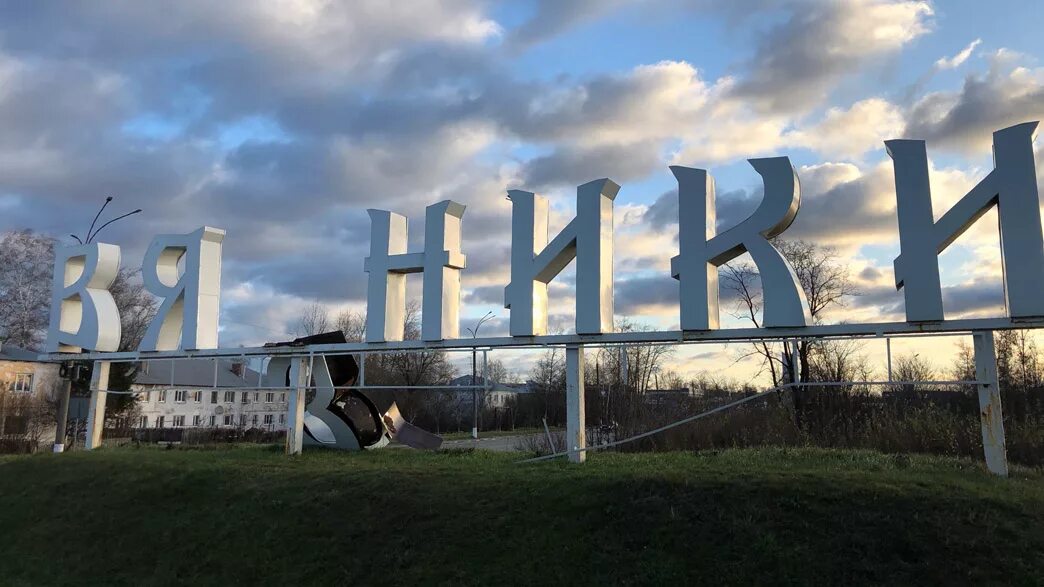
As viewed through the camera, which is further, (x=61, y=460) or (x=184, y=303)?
(x=184, y=303)

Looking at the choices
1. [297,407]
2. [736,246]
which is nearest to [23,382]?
[297,407]

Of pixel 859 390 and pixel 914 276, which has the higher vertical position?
pixel 914 276

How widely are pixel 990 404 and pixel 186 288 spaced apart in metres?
17.4

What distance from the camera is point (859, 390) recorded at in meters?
20.6

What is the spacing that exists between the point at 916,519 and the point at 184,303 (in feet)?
55.8

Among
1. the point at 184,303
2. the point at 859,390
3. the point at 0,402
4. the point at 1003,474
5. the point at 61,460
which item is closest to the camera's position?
the point at 1003,474

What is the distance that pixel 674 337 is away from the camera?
1286 centimetres

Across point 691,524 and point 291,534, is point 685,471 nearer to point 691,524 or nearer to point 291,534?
point 691,524

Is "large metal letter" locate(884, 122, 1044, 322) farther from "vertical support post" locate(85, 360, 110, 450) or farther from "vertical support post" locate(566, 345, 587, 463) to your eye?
"vertical support post" locate(85, 360, 110, 450)

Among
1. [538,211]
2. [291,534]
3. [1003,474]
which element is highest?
[538,211]

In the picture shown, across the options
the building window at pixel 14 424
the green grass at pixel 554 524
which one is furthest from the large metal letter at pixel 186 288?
the building window at pixel 14 424

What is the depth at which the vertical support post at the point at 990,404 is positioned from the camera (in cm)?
1071

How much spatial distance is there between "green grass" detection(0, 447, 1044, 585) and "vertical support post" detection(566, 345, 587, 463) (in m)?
0.47

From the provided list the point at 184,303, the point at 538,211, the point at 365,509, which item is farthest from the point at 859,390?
the point at 184,303
